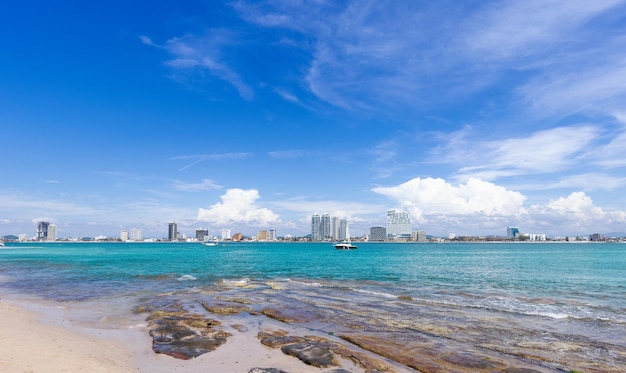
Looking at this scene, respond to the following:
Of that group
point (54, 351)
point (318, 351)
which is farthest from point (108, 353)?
point (318, 351)

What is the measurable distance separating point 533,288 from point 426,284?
10.6m

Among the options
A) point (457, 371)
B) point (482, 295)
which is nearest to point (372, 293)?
point (482, 295)

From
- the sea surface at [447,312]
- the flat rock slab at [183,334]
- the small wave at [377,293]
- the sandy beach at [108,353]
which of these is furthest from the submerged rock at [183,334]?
the small wave at [377,293]

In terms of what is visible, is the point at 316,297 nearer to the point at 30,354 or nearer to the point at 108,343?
the point at 108,343

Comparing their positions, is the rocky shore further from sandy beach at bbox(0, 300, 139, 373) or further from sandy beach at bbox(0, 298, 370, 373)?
sandy beach at bbox(0, 300, 139, 373)

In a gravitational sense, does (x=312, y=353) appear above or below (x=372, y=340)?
above

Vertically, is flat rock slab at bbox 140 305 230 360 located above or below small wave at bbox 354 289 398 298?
above

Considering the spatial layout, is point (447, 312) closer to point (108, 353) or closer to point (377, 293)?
point (377, 293)

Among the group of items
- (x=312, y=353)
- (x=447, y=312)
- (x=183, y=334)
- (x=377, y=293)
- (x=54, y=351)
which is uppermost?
(x=54, y=351)

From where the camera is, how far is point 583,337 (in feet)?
60.4

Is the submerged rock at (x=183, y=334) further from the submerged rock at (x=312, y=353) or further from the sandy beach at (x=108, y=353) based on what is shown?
the submerged rock at (x=312, y=353)

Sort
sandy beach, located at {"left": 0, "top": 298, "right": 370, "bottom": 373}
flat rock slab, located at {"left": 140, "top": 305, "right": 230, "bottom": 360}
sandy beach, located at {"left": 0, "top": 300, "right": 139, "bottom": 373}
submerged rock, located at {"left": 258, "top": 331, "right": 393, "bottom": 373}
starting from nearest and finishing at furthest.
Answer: sandy beach, located at {"left": 0, "top": 300, "right": 139, "bottom": 373} < sandy beach, located at {"left": 0, "top": 298, "right": 370, "bottom": 373} < submerged rock, located at {"left": 258, "top": 331, "right": 393, "bottom": 373} < flat rock slab, located at {"left": 140, "top": 305, "right": 230, "bottom": 360}

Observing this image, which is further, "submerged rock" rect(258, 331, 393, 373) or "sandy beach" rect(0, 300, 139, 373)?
"submerged rock" rect(258, 331, 393, 373)

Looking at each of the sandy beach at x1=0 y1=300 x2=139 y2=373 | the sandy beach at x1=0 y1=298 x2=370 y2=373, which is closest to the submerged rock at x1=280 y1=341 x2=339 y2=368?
the sandy beach at x1=0 y1=298 x2=370 y2=373
